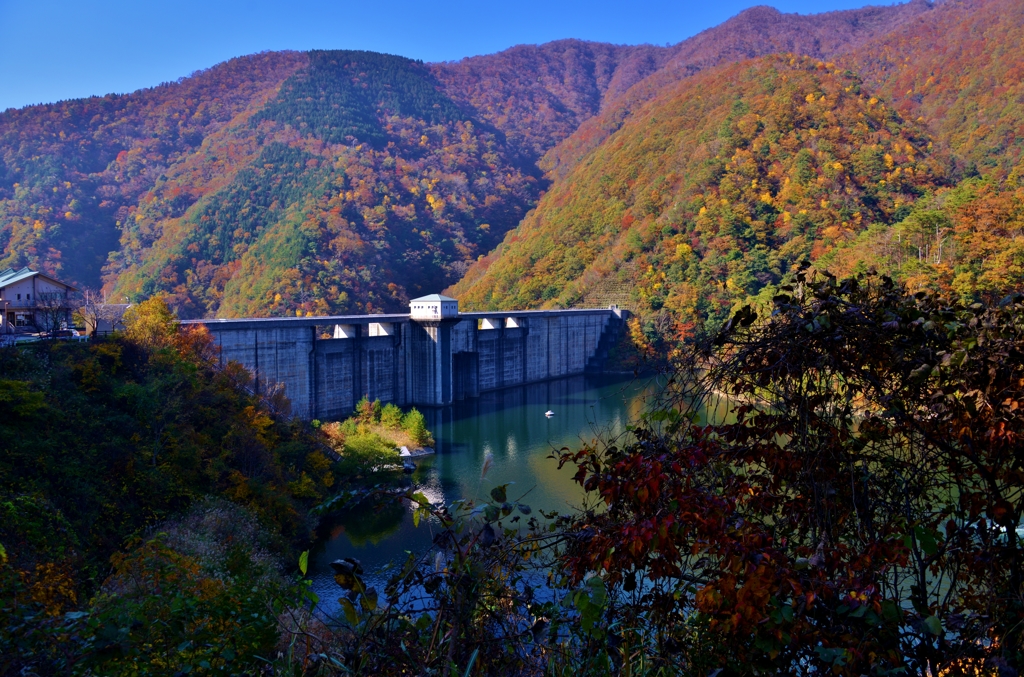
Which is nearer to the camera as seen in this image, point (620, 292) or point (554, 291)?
point (620, 292)

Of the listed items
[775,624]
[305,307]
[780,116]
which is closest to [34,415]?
[775,624]

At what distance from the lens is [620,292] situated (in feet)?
181

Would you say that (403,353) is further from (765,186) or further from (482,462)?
(765,186)

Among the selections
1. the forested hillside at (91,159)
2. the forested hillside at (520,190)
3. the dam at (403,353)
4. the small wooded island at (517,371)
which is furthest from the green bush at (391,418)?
the forested hillside at (91,159)

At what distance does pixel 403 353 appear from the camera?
35.5 meters

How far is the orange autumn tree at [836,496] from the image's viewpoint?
2.39m

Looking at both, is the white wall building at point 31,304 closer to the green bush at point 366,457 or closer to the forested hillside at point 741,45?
the green bush at point 366,457

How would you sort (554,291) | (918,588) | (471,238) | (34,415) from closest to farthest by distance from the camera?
(918,588) < (34,415) < (554,291) < (471,238)

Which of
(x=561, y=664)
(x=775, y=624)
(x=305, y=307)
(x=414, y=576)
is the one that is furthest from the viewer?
(x=305, y=307)

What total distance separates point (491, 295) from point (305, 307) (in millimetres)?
15962

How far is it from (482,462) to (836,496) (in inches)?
282

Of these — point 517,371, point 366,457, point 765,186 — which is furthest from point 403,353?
point 765,186

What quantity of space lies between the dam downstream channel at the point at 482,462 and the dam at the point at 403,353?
1.48 meters

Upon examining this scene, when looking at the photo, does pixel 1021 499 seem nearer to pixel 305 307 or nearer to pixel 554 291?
pixel 305 307
